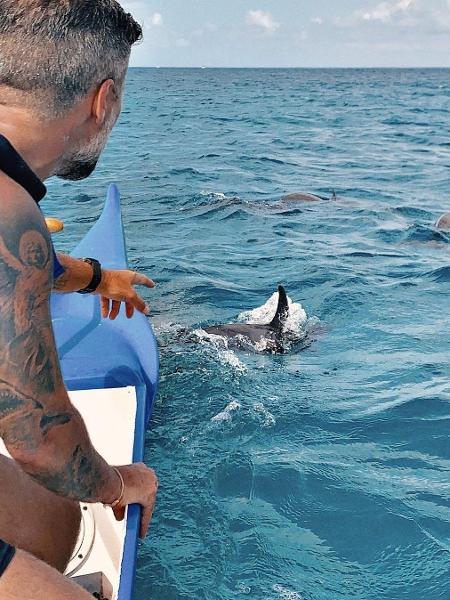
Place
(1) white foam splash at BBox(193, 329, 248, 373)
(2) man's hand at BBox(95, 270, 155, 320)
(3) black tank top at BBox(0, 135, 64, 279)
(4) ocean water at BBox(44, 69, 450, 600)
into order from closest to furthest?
(3) black tank top at BBox(0, 135, 64, 279) < (2) man's hand at BBox(95, 270, 155, 320) < (4) ocean water at BBox(44, 69, 450, 600) < (1) white foam splash at BBox(193, 329, 248, 373)

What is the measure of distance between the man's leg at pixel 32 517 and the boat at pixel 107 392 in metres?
0.27

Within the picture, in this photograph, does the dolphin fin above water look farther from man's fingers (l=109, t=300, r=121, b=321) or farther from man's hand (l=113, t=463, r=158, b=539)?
man's hand (l=113, t=463, r=158, b=539)

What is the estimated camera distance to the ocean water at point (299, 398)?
390 centimetres

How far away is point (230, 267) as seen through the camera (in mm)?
9812

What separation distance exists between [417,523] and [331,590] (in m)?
0.80

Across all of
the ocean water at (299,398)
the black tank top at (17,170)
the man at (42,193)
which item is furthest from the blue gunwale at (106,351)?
the black tank top at (17,170)

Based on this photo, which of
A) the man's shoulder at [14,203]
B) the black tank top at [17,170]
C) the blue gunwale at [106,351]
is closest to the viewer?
the man's shoulder at [14,203]

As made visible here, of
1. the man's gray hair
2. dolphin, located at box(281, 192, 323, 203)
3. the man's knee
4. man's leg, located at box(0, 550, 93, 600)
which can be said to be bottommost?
dolphin, located at box(281, 192, 323, 203)

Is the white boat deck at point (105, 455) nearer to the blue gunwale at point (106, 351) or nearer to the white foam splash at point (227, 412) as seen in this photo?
the blue gunwale at point (106, 351)

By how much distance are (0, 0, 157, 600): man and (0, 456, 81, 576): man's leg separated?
0.27 metres

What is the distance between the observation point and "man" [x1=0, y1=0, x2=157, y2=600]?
6.04 feet

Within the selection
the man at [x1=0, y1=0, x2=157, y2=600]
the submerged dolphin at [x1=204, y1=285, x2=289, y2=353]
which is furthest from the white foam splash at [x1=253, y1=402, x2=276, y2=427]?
the man at [x1=0, y1=0, x2=157, y2=600]

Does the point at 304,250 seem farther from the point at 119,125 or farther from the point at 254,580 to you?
the point at 119,125

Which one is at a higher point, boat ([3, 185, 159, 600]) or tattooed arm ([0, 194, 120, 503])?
tattooed arm ([0, 194, 120, 503])
